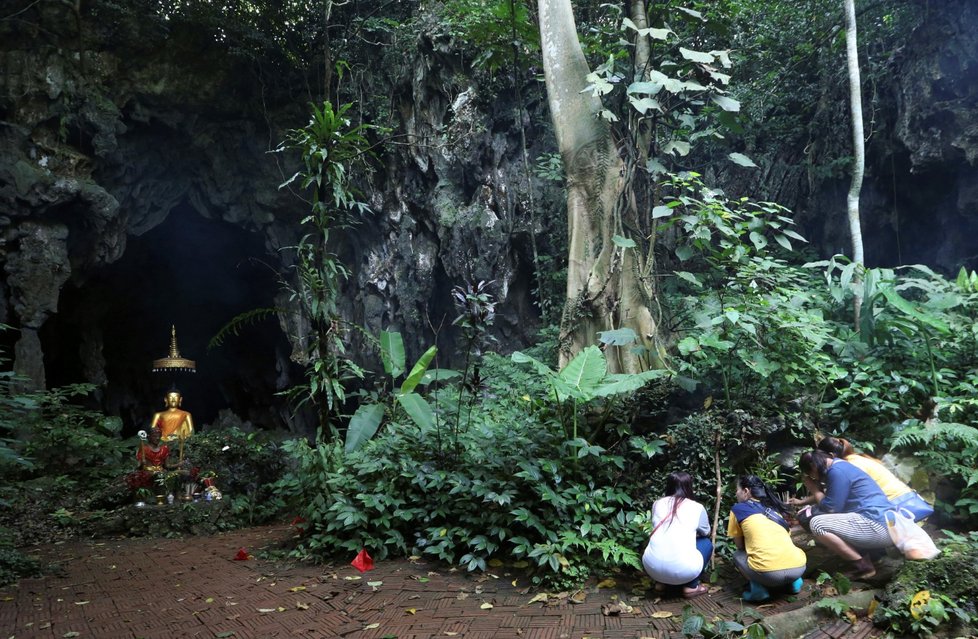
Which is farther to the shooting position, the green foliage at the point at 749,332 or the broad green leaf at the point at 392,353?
the broad green leaf at the point at 392,353

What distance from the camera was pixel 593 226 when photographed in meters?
6.08

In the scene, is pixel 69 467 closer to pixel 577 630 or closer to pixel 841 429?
pixel 577 630

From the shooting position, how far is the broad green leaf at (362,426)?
4.80m

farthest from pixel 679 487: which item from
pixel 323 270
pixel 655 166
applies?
pixel 323 270

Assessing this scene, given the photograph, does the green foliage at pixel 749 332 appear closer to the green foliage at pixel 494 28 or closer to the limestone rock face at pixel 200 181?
the green foliage at pixel 494 28

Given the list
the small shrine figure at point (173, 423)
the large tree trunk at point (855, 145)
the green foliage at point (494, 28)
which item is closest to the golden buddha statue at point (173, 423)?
the small shrine figure at point (173, 423)

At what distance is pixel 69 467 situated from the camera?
8.59 meters

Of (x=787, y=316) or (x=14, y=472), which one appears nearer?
(x=787, y=316)

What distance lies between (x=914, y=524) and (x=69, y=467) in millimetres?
9831

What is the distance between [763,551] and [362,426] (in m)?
2.98

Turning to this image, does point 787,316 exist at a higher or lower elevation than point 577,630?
higher

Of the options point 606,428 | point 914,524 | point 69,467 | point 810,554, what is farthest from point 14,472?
point 914,524

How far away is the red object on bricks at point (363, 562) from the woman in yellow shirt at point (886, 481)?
3.17 metres

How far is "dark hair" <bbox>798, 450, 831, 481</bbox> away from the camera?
3.70 m
